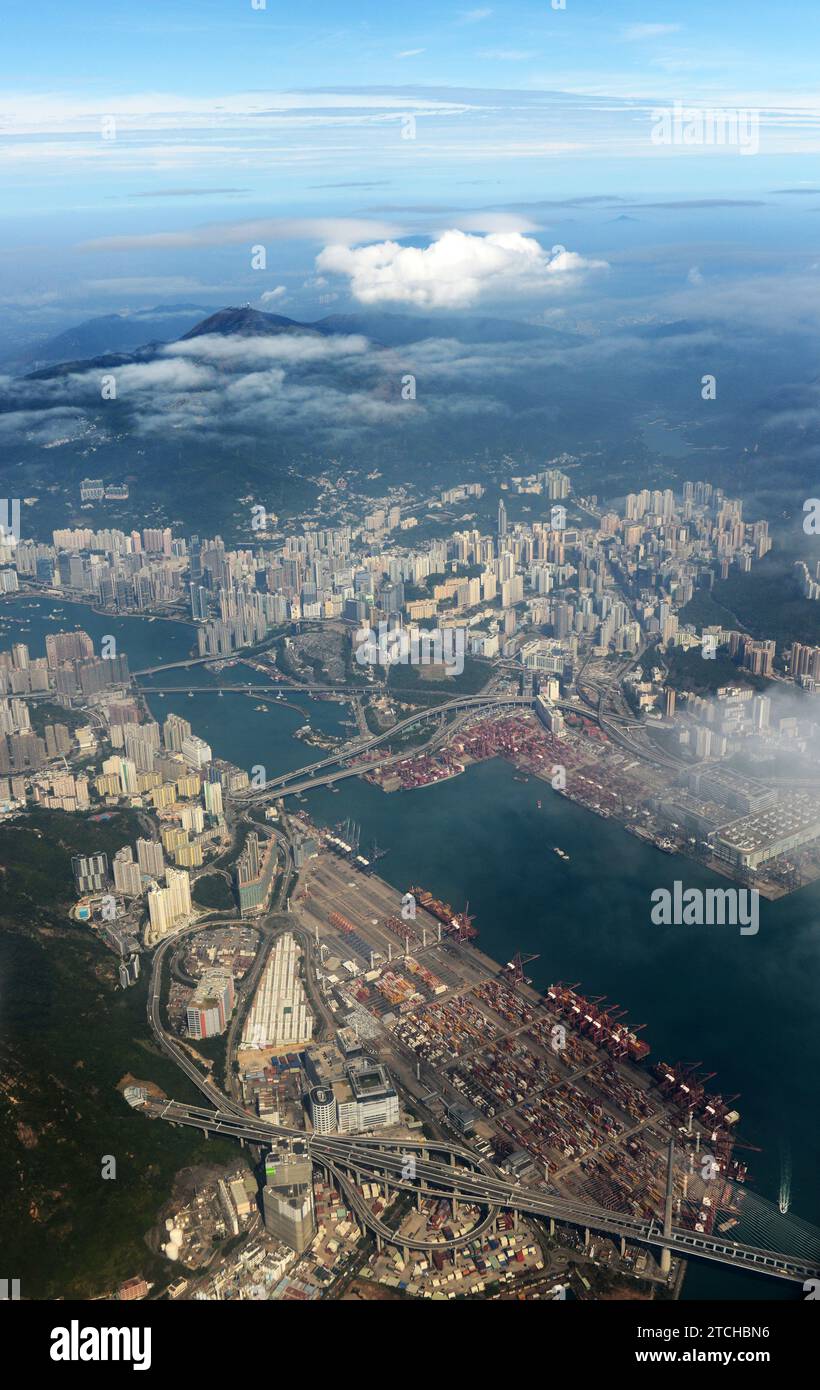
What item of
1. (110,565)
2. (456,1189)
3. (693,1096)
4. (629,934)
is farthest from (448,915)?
(110,565)

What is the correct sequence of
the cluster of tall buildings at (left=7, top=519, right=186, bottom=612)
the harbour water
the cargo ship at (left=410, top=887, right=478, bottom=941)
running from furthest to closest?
1. the cluster of tall buildings at (left=7, top=519, right=186, bottom=612)
2. the cargo ship at (left=410, top=887, right=478, bottom=941)
3. the harbour water

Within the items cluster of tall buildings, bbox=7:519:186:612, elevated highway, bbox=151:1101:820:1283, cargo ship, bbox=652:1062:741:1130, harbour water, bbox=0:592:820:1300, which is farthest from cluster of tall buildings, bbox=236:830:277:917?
cluster of tall buildings, bbox=7:519:186:612

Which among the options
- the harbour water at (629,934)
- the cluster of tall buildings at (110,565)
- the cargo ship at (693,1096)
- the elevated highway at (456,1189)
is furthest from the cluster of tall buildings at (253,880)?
the cluster of tall buildings at (110,565)

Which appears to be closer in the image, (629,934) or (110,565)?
(629,934)

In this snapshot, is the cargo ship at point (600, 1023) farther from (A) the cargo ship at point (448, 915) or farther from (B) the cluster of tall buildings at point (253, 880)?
(B) the cluster of tall buildings at point (253, 880)

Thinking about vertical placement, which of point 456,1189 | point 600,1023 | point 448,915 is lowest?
point 456,1189

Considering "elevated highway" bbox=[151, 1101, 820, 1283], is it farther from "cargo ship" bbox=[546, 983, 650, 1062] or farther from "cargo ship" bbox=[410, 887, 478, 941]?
"cargo ship" bbox=[410, 887, 478, 941]

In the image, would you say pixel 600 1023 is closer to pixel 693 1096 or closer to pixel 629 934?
pixel 693 1096
